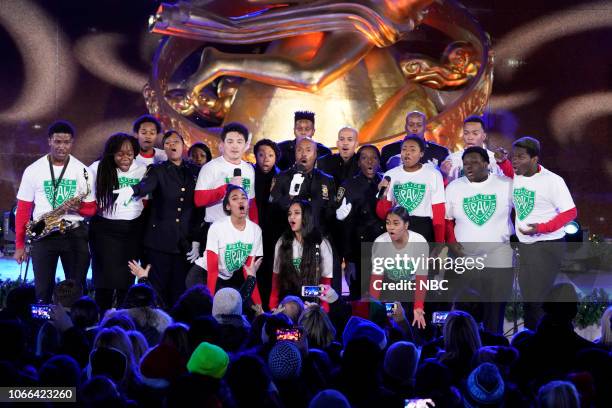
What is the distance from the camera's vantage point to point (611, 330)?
4512 millimetres

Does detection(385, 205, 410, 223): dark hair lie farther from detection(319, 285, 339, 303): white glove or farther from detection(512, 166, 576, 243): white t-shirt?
detection(512, 166, 576, 243): white t-shirt

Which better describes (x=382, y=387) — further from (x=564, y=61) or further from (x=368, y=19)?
(x=564, y=61)

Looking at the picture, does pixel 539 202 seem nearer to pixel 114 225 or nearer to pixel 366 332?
pixel 366 332

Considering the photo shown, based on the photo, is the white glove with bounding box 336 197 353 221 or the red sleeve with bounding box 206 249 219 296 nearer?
the red sleeve with bounding box 206 249 219 296

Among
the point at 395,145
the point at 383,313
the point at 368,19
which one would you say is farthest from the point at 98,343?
the point at 368,19

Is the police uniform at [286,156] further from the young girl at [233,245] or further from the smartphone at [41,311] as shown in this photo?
the smartphone at [41,311]

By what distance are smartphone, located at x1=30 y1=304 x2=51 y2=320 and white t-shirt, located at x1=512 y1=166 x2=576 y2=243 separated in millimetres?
3249

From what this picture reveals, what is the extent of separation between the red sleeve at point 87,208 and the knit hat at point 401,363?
3.17 m

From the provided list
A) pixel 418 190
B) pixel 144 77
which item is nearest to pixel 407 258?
pixel 418 190

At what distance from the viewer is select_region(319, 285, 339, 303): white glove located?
5.95 m

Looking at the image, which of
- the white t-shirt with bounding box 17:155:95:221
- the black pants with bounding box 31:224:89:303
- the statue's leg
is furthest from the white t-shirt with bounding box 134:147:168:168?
the statue's leg

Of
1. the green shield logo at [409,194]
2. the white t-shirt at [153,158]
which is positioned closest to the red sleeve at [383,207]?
the green shield logo at [409,194]

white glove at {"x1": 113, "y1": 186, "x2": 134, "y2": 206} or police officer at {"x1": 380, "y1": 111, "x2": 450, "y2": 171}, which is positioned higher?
police officer at {"x1": 380, "y1": 111, "x2": 450, "y2": 171}

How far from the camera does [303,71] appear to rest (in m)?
9.45
